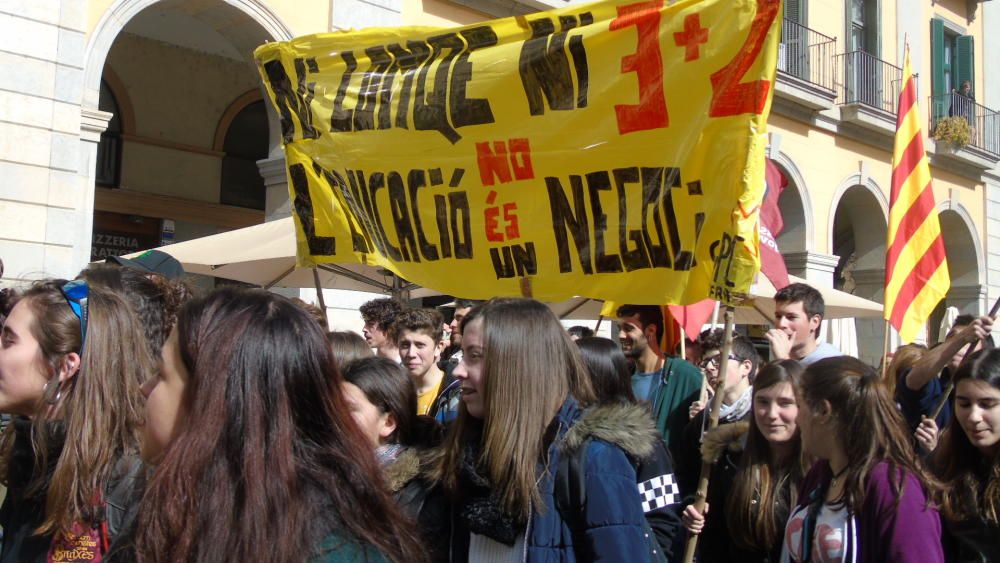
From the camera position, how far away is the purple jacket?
292 centimetres

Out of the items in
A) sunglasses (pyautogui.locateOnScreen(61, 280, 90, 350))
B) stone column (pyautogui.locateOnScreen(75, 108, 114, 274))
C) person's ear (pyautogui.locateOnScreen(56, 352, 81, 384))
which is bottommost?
person's ear (pyautogui.locateOnScreen(56, 352, 81, 384))

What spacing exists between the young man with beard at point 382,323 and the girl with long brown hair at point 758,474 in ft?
7.37

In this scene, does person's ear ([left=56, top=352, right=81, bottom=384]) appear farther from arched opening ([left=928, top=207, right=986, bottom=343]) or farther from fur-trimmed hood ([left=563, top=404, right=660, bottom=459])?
arched opening ([left=928, top=207, right=986, bottom=343])

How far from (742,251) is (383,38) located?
2.33 m

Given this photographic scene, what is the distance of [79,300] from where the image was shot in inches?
105

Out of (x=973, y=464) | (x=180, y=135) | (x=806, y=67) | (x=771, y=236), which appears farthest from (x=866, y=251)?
(x=973, y=464)

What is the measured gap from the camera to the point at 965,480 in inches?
140

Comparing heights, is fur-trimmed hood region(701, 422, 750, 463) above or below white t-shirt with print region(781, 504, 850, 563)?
above

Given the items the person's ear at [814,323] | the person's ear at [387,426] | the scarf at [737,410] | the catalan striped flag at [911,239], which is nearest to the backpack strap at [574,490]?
the person's ear at [387,426]

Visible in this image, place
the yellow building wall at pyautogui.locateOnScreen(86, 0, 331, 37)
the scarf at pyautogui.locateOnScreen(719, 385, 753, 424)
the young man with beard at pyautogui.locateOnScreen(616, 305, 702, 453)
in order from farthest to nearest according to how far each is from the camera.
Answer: the yellow building wall at pyautogui.locateOnScreen(86, 0, 331, 37), the scarf at pyautogui.locateOnScreen(719, 385, 753, 424), the young man with beard at pyautogui.locateOnScreen(616, 305, 702, 453)

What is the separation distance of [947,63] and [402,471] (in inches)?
771

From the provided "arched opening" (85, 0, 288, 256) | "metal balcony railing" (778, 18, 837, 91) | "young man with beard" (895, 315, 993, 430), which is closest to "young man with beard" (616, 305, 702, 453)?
"young man with beard" (895, 315, 993, 430)

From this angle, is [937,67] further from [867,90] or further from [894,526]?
[894,526]

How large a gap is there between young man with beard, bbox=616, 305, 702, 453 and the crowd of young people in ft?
2.68
